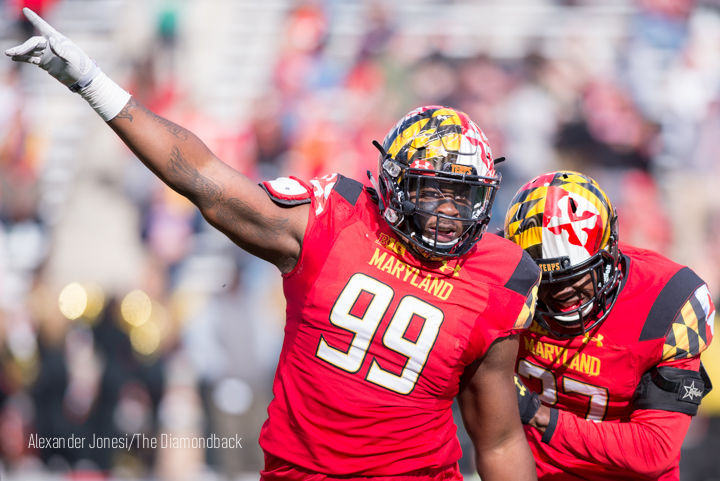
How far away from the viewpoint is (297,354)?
252 cm

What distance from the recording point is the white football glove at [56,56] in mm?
2038

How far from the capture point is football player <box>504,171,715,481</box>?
112 inches

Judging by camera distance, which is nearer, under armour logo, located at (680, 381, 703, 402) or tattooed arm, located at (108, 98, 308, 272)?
tattooed arm, located at (108, 98, 308, 272)

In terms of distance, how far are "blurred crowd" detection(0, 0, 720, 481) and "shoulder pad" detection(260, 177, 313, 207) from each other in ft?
12.2

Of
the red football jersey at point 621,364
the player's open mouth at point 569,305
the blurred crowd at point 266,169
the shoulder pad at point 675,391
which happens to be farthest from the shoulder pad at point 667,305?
the blurred crowd at point 266,169

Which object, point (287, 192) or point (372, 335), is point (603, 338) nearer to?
point (372, 335)

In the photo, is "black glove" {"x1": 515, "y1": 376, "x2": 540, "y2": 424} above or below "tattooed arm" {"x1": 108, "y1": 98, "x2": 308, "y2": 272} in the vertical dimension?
below

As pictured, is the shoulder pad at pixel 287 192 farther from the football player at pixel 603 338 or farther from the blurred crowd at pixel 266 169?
the blurred crowd at pixel 266 169

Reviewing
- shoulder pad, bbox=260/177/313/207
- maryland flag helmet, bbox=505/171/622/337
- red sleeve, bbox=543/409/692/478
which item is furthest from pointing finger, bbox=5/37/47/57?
red sleeve, bbox=543/409/692/478

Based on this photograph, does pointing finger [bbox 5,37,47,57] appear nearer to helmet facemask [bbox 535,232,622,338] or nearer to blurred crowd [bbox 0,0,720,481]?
helmet facemask [bbox 535,232,622,338]

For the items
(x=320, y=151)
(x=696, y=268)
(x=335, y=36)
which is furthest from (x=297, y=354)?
(x=335, y=36)

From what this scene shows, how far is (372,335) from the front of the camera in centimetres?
245

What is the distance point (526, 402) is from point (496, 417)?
0.33 m

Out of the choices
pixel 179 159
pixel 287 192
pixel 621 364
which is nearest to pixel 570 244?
pixel 621 364
